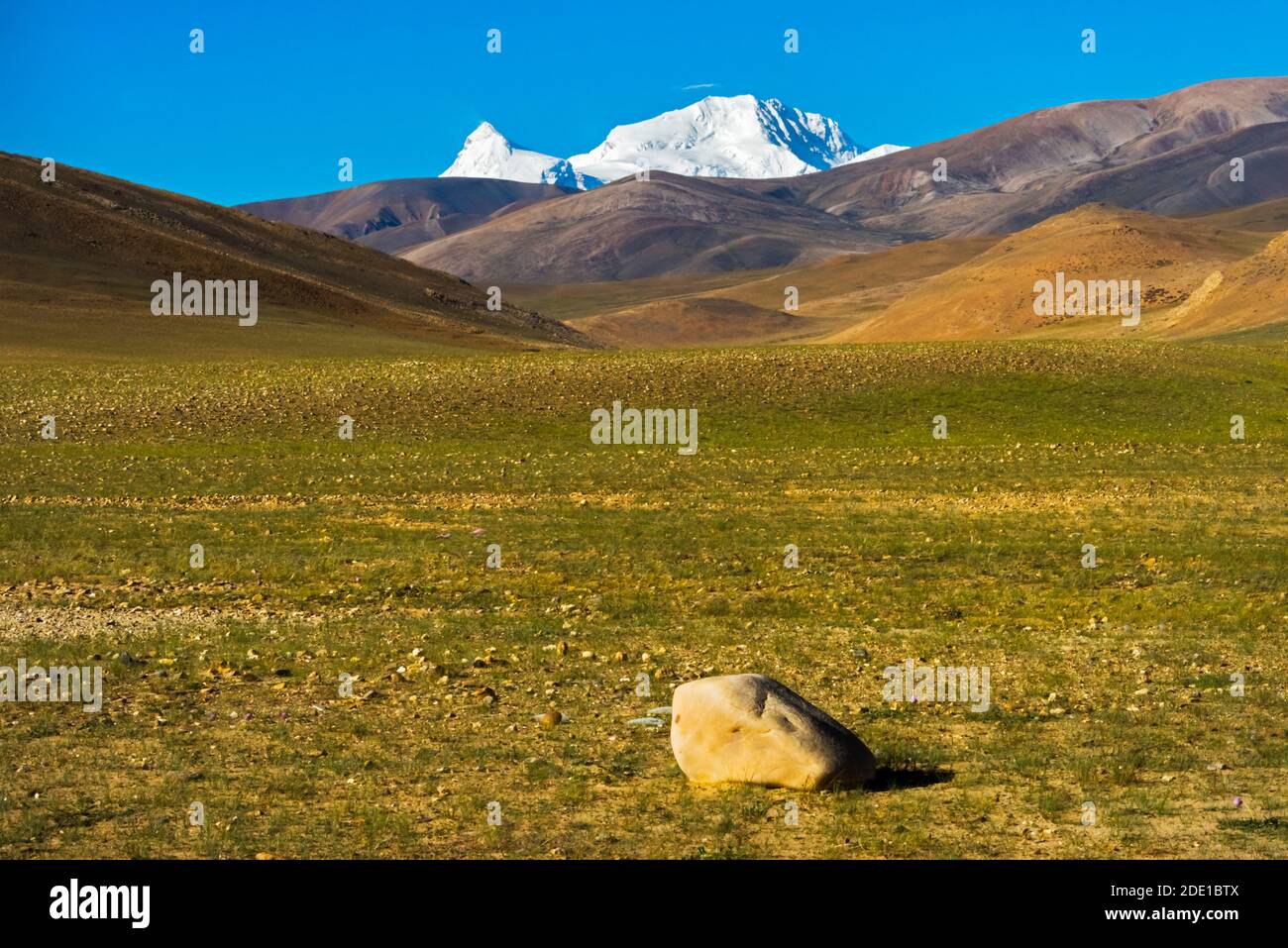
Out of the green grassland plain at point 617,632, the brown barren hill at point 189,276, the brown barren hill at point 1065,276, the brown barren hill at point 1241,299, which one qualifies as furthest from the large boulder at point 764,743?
the brown barren hill at point 1065,276

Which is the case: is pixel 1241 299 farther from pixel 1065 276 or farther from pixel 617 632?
pixel 617 632

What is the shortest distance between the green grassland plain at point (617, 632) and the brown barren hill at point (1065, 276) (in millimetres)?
88436

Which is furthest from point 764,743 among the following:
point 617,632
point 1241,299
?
point 1241,299

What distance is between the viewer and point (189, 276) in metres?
110

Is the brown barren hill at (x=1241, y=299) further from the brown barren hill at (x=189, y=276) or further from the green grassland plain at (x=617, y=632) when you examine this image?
the green grassland plain at (x=617, y=632)

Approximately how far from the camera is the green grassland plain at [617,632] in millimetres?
11586

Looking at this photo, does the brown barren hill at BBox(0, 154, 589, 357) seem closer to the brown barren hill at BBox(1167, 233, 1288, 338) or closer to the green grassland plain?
the green grassland plain

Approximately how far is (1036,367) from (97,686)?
46152mm

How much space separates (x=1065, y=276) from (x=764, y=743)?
15388 cm

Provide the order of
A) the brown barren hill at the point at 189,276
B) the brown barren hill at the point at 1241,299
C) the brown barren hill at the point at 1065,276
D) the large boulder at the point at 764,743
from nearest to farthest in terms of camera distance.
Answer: the large boulder at the point at 764,743 → the brown barren hill at the point at 189,276 → the brown barren hill at the point at 1241,299 → the brown barren hill at the point at 1065,276

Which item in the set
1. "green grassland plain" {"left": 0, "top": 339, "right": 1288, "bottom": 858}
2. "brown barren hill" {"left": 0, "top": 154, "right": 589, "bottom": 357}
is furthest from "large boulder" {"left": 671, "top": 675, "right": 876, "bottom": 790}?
"brown barren hill" {"left": 0, "top": 154, "right": 589, "bottom": 357}

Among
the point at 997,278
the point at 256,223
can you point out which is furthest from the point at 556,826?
the point at 997,278

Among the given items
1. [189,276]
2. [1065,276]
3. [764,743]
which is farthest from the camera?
[1065,276]
